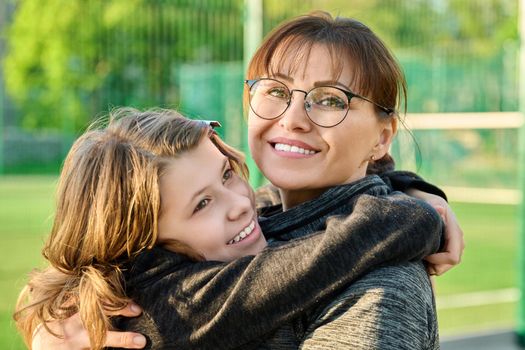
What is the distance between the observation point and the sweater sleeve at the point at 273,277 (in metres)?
1.76

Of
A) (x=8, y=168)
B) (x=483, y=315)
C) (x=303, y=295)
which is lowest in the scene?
(x=483, y=315)

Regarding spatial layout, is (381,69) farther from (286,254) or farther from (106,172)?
(106,172)

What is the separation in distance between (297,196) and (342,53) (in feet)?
1.31

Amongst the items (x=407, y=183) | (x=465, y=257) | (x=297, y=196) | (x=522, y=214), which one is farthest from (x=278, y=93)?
(x=465, y=257)

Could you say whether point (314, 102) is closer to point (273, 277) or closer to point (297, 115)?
point (297, 115)

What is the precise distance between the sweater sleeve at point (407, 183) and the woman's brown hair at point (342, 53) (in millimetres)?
297

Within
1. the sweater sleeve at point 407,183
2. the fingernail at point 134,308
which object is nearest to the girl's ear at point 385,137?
the sweater sleeve at point 407,183

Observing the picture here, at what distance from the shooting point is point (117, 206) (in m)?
1.91

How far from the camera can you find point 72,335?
2.01 meters

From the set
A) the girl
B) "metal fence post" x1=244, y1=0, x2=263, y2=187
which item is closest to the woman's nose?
the girl

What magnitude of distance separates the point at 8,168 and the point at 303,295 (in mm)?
6351

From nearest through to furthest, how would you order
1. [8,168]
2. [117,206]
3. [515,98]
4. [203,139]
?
[117,206]
[203,139]
[8,168]
[515,98]

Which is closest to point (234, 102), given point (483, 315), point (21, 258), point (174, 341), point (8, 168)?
point (8, 168)

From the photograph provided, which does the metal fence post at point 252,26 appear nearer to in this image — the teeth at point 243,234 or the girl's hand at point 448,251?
the girl's hand at point 448,251
